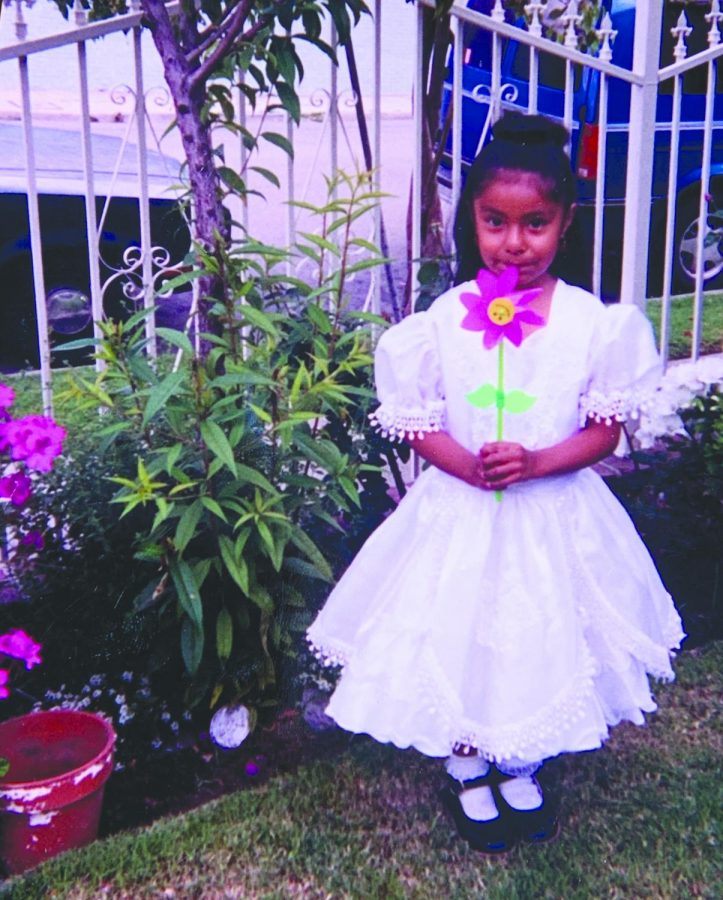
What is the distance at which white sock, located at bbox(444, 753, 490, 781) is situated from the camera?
2309 mm

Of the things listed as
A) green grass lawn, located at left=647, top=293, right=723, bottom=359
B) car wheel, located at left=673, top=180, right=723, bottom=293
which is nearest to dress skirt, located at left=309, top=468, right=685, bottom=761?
green grass lawn, located at left=647, top=293, right=723, bottom=359

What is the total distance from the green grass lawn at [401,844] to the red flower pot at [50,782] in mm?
61

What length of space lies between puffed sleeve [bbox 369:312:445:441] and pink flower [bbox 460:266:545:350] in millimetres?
140

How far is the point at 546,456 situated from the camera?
2084 mm

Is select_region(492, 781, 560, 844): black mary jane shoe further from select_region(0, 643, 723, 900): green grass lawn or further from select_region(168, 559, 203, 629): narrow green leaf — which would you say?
select_region(168, 559, 203, 629): narrow green leaf

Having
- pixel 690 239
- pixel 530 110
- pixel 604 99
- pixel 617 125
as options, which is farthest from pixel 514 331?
pixel 690 239

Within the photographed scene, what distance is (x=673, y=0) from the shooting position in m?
4.71

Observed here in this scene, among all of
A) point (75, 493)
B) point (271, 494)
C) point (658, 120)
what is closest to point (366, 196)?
point (271, 494)

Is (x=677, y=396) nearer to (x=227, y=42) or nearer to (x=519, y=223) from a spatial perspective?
(x=519, y=223)

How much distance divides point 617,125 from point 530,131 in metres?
3.67

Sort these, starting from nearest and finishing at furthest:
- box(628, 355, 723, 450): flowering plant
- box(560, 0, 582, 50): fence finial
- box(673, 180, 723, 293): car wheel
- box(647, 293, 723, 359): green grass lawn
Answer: box(628, 355, 723, 450): flowering plant, box(560, 0, 582, 50): fence finial, box(647, 293, 723, 359): green grass lawn, box(673, 180, 723, 293): car wheel

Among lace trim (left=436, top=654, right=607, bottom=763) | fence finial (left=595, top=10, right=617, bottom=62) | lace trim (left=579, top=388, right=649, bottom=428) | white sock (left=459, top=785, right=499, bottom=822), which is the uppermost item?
fence finial (left=595, top=10, right=617, bottom=62)

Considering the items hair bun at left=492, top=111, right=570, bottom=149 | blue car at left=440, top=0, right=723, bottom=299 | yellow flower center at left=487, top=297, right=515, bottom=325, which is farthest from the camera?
blue car at left=440, top=0, right=723, bottom=299

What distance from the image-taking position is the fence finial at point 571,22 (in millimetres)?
3630
